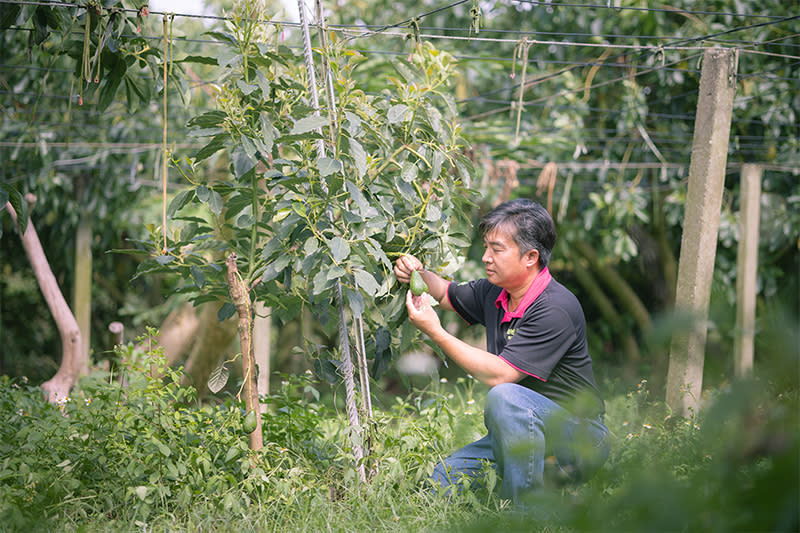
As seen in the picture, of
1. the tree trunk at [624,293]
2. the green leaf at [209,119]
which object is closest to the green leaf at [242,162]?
the green leaf at [209,119]

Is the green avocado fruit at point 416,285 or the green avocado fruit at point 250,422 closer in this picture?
the green avocado fruit at point 250,422

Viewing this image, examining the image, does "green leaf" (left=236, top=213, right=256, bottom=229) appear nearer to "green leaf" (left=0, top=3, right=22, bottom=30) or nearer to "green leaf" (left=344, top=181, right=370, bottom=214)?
"green leaf" (left=344, top=181, right=370, bottom=214)

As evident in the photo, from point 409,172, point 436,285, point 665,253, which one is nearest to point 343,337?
point 436,285

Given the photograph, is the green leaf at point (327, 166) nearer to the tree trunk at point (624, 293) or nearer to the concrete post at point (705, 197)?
the concrete post at point (705, 197)

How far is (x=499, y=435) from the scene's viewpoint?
236 centimetres

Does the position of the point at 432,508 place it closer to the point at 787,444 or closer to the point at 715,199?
the point at 787,444

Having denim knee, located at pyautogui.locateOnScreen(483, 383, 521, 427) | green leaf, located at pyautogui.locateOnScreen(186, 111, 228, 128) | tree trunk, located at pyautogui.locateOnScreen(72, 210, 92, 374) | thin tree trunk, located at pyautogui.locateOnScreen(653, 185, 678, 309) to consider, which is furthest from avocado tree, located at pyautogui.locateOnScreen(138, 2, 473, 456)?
thin tree trunk, located at pyautogui.locateOnScreen(653, 185, 678, 309)

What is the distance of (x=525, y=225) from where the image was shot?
2.55 m

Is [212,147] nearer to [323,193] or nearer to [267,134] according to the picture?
[267,134]

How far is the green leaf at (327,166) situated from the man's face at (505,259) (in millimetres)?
674

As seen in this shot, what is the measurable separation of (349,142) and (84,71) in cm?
106

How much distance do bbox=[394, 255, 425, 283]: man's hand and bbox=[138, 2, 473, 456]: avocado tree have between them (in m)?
0.04

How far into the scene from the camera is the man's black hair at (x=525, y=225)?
Answer: 2545 millimetres

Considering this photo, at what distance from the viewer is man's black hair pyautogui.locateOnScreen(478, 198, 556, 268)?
2545mm
